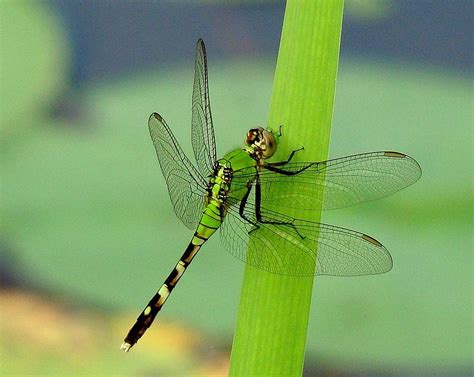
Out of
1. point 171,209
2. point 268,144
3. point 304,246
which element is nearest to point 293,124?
point 268,144

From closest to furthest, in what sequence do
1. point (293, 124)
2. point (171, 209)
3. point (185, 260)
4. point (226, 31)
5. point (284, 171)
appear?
point (293, 124), point (284, 171), point (185, 260), point (171, 209), point (226, 31)

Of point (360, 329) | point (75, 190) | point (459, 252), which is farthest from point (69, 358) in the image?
point (459, 252)

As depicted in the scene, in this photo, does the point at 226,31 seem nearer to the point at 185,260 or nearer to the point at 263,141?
the point at 185,260

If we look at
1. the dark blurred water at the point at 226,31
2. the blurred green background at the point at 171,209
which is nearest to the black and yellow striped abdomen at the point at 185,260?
the blurred green background at the point at 171,209

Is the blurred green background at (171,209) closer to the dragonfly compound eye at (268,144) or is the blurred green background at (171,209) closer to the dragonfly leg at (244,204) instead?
the dragonfly leg at (244,204)

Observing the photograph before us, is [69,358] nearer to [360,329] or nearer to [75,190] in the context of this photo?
[75,190]
